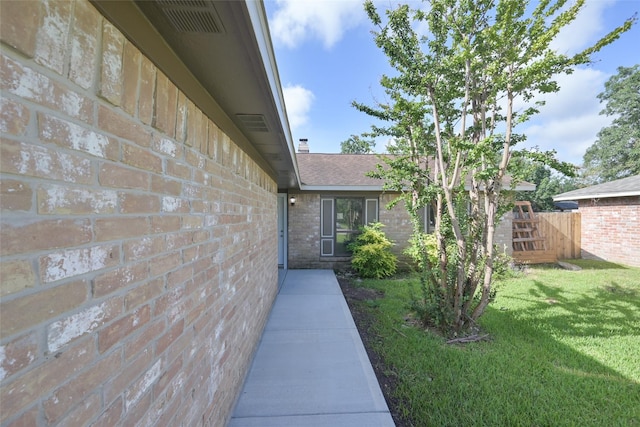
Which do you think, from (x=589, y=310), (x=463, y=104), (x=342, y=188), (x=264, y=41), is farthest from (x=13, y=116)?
(x=342, y=188)

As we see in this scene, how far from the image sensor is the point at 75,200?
83 cm

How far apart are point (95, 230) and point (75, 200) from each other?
12 cm

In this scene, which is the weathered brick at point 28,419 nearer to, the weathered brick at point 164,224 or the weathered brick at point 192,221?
the weathered brick at point 164,224

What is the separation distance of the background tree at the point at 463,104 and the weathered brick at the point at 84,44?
11.5ft

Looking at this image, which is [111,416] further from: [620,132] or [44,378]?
[620,132]

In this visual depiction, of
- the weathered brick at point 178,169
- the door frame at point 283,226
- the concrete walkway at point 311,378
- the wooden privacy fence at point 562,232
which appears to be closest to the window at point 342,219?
the door frame at point 283,226

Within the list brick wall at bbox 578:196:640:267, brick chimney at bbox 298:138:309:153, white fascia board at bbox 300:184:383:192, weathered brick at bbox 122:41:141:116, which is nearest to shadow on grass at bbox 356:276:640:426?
weathered brick at bbox 122:41:141:116

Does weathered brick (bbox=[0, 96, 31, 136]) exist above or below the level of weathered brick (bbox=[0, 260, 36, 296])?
above

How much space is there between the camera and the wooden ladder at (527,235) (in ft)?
32.7

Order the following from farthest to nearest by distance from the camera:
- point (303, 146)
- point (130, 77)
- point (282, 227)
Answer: point (303, 146) < point (282, 227) < point (130, 77)

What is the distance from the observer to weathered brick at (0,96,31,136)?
64cm

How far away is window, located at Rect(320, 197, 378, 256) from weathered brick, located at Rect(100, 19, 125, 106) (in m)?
8.00

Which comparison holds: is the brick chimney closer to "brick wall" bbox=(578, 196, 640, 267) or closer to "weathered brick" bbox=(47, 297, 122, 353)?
"brick wall" bbox=(578, 196, 640, 267)

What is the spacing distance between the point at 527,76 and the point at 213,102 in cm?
361
